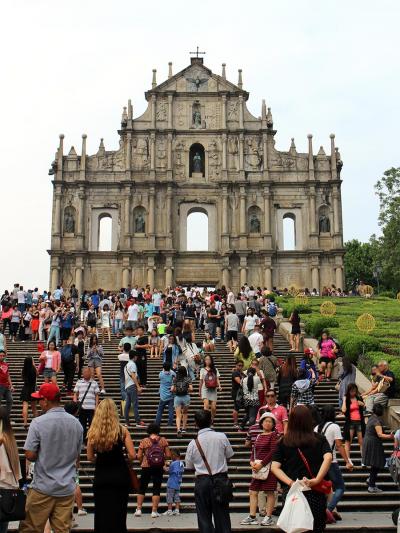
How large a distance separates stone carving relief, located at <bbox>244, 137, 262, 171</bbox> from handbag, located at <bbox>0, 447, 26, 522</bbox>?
41.2 metres

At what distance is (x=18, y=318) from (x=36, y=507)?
771 inches

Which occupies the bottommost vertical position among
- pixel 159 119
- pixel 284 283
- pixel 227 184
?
pixel 284 283

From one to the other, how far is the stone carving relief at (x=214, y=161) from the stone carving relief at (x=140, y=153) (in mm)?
4179

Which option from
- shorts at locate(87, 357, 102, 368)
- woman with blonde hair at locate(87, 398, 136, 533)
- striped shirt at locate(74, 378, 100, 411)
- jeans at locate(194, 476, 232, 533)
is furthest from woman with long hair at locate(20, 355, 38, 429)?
woman with blonde hair at locate(87, 398, 136, 533)

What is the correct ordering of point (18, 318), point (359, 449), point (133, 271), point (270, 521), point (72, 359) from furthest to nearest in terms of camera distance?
point (133, 271), point (18, 318), point (72, 359), point (359, 449), point (270, 521)

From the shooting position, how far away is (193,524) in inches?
374

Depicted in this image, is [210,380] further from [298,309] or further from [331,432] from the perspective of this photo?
[298,309]

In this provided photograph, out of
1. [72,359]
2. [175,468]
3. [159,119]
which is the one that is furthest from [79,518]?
[159,119]

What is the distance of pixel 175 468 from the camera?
10117 mm

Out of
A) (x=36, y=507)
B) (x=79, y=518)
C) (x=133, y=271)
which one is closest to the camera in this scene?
(x=36, y=507)

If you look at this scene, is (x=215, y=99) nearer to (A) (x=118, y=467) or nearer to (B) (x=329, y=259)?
(B) (x=329, y=259)

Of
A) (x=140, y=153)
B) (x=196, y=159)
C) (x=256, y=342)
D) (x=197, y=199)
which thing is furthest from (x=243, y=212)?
(x=256, y=342)

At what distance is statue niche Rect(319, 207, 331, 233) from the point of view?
149 feet

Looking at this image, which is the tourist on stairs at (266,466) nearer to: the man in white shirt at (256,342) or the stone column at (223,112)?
the man in white shirt at (256,342)
